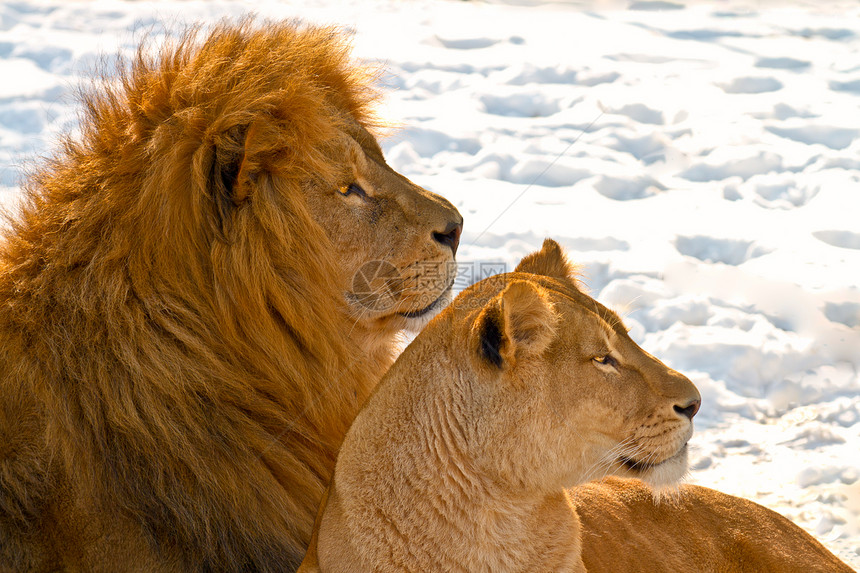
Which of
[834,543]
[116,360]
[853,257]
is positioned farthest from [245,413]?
[853,257]

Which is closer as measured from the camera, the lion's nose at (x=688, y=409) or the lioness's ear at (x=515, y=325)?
the lioness's ear at (x=515, y=325)

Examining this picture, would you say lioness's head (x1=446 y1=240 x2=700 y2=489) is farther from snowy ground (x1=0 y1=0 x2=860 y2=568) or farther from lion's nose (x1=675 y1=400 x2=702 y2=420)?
snowy ground (x1=0 y1=0 x2=860 y2=568)

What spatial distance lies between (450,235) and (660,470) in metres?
0.94

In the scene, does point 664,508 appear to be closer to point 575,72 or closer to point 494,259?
point 494,259

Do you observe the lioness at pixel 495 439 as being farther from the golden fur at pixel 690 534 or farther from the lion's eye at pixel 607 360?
the golden fur at pixel 690 534

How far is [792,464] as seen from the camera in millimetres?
3918

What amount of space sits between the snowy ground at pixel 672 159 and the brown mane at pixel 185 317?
63 centimetres

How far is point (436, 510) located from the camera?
230cm

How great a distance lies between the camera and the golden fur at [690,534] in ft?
9.32

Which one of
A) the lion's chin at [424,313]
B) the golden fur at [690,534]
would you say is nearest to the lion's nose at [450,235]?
the lion's chin at [424,313]

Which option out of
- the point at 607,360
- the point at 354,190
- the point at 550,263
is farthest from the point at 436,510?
the point at 354,190

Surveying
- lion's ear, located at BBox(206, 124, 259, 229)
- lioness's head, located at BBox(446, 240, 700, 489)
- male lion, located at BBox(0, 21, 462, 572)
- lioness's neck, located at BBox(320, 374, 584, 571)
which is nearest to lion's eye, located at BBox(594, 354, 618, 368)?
lioness's head, located at BBox(446, 240, 700, 489)

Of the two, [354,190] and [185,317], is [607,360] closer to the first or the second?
[354,190]

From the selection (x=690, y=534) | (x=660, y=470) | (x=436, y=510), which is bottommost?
(x=690, y=534)
